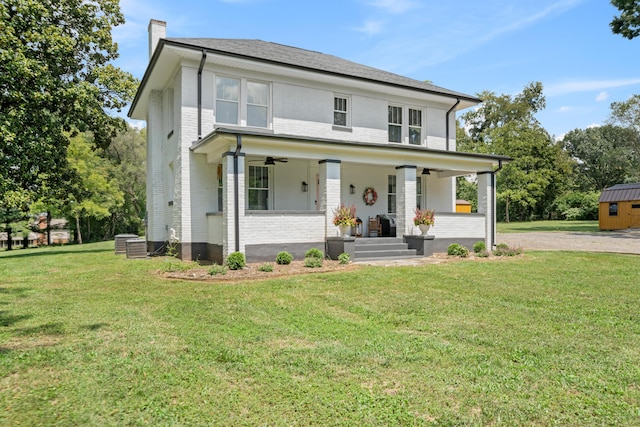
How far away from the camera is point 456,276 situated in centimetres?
877

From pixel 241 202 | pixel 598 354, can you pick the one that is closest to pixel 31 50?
pixel 241 202

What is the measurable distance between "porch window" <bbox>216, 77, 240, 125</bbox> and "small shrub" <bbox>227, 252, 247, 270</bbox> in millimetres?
4857

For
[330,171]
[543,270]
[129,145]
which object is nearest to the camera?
[543,270]

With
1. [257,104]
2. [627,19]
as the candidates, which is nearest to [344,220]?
[257,104]

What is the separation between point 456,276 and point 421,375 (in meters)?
5.66

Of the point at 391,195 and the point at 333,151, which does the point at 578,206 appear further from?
the point at 333,151

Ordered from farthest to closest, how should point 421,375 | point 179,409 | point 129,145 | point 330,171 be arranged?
point 129,145, point 330,171, point 421,375, point 179,409

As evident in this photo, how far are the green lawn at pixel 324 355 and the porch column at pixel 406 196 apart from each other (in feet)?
18.9

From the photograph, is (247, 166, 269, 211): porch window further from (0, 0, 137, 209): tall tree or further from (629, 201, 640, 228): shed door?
(629, 201, 640, 228): shed door

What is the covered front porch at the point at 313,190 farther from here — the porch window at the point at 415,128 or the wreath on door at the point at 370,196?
the porch window at the point at 415,128

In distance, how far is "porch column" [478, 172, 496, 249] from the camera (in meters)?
14.5

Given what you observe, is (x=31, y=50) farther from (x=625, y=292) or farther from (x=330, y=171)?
(x=625, y=292)

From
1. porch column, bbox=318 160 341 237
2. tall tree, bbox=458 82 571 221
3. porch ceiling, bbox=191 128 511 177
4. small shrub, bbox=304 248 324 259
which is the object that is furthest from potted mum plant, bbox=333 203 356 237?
tall tree, bbox=458 82 571 221

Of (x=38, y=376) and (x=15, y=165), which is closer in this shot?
(x=38, y=376)
